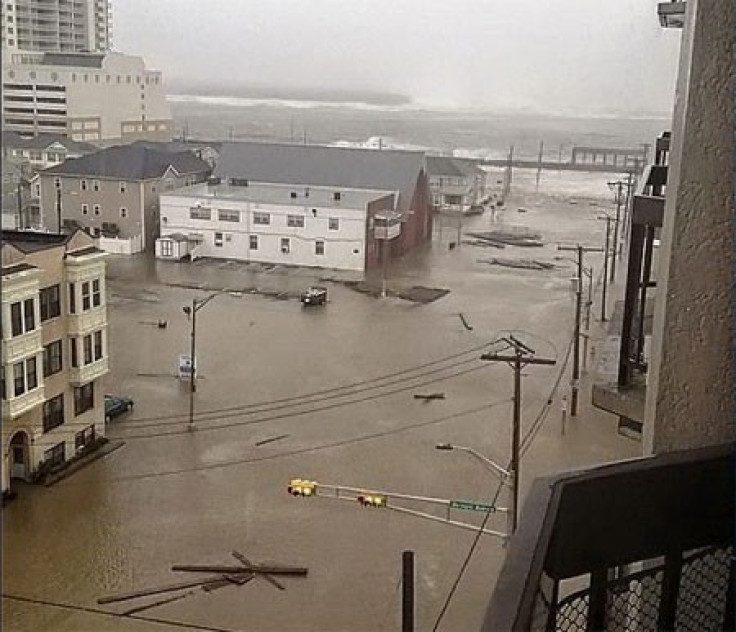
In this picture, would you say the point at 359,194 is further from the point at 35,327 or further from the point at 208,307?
the point at 35,327

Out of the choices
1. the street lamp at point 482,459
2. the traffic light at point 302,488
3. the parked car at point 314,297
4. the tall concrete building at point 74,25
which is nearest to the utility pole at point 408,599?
the traffic light at point 302,488

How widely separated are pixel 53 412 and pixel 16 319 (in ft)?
2.30

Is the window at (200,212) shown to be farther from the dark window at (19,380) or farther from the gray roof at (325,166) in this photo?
the dark window at (19,380)

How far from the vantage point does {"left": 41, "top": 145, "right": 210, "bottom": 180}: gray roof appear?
23.4 feet

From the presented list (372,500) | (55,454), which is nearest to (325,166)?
(55,454)

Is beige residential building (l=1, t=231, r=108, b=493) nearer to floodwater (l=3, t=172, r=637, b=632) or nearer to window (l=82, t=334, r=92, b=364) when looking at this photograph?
window (l=82, t=334, r=92, b=364)

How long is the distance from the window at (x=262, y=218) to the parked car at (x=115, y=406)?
3.81 meters

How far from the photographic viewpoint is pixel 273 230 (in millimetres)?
7289

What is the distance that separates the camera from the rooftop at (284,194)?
7457 mm

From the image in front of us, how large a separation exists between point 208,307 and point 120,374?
147 centimetres

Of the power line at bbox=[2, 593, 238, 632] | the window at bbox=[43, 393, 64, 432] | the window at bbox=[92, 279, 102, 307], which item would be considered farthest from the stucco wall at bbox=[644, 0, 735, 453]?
the window at bbox=[92, 279, 102, 307]

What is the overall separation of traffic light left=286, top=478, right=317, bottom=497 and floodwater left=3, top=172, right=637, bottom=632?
27 mm

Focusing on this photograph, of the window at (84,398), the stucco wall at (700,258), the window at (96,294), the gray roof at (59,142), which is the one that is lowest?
the window at (84,398)

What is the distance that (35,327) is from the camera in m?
2.61
